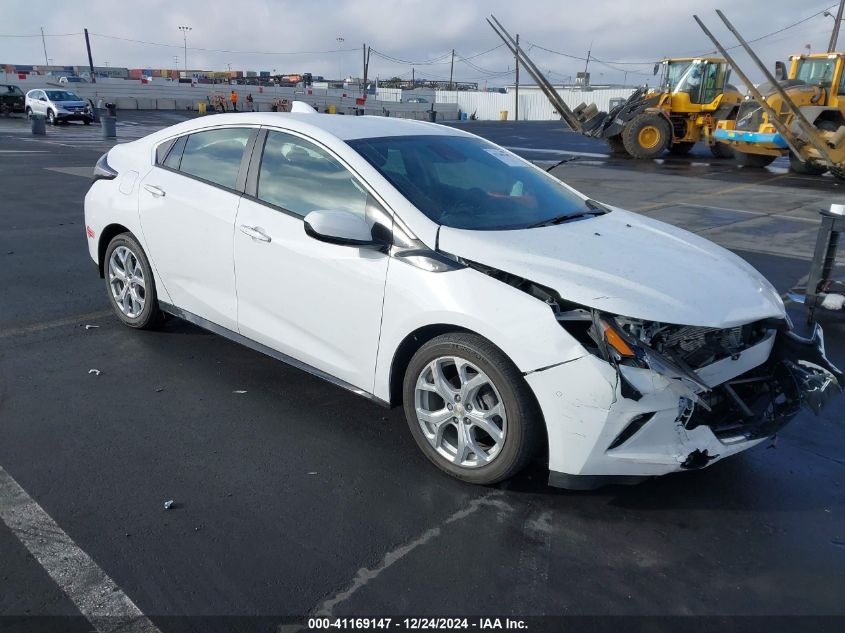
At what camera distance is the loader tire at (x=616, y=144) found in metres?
22.8

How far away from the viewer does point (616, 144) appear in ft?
75.9

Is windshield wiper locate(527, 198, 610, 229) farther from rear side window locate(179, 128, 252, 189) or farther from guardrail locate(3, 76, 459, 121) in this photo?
guardrail locate(3, 76, 459, 121)

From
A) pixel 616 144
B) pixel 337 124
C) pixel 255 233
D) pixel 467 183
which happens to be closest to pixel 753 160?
pixel 616 144

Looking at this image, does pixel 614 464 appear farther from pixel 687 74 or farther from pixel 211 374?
pixel 687 74

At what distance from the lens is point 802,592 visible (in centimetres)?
262

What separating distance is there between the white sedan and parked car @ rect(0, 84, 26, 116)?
37736mm

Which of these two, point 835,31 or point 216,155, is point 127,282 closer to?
point 216,155

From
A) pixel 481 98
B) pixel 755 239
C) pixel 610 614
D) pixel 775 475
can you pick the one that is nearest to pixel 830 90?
pixel 755 239

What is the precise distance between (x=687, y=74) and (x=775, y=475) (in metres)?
21.5

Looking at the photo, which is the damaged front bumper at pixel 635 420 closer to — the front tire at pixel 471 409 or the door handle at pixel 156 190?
the front tire at pixel 471 409

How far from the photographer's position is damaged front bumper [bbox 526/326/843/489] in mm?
2793

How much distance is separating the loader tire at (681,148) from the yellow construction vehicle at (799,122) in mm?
3335

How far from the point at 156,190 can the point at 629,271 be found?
308 cm

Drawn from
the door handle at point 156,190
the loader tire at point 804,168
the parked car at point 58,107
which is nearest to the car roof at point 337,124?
the door handle at point 156,190
